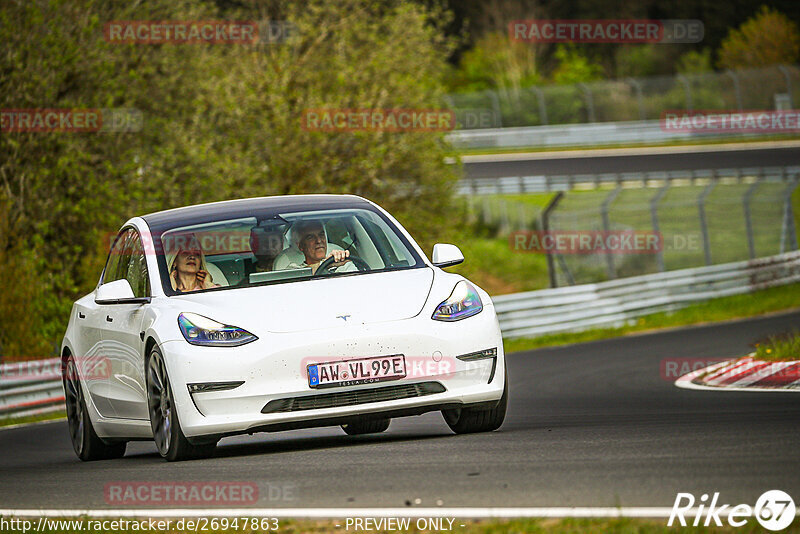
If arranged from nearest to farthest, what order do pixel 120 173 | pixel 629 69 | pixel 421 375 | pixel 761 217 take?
1. pixel 421 375
2. pixel 120 173
3. pixel 761 217
4. pixel 629 69

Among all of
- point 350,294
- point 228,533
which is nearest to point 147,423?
point 350,294

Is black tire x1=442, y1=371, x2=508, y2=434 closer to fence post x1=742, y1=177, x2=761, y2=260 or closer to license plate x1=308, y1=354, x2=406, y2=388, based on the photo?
license plate x1=308, y1=354, x2=406, y2=388

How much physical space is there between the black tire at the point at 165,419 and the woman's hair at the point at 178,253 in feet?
1.96

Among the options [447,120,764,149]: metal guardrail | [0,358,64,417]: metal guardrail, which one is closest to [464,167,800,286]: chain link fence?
[0,358,64,417]: metal guardrail

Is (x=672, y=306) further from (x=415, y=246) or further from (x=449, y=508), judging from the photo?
(x=449, y=508)

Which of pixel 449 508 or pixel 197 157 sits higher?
pixel 449 508

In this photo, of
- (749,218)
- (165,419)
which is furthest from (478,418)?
(749,218)

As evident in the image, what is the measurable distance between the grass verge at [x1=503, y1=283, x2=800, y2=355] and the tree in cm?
3731

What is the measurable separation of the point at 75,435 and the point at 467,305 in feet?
11.9

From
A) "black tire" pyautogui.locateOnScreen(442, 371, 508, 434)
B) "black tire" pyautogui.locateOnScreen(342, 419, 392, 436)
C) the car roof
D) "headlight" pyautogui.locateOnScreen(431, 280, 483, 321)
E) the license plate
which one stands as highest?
the car roof

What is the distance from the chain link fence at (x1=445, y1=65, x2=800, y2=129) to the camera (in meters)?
53.8

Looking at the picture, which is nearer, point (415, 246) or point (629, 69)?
point (415, 246)

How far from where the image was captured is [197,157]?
28.1 meters

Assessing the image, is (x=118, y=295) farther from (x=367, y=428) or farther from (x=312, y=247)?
(x=367, y=428)
